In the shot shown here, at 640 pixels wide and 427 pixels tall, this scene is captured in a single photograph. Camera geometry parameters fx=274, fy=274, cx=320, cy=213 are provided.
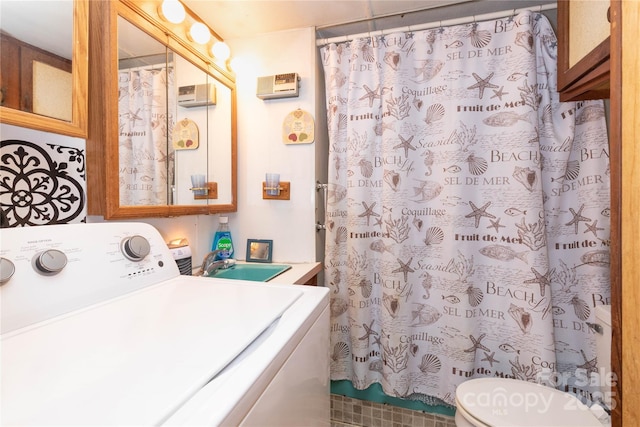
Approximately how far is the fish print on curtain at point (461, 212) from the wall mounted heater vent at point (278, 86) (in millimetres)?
217

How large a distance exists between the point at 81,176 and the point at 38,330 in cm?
60

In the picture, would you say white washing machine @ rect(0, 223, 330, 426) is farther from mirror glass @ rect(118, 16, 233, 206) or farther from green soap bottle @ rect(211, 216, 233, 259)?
green soap bottle @ rect(211, 216, 233, 259)

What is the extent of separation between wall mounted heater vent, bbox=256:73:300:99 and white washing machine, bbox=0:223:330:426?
3.63 ft

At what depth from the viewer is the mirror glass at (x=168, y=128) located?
107cm

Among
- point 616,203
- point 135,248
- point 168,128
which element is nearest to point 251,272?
point 135,248

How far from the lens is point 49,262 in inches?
27.0

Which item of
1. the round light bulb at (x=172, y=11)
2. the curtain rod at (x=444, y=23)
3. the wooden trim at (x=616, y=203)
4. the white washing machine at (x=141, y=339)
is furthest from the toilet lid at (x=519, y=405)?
the round light bulb at (x=172, y=11)

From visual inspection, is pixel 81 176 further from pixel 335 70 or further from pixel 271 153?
pixel 335 70

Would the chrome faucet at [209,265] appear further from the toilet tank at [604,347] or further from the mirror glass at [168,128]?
the toilet tank at [604,347]

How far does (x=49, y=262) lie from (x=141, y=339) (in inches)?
13.8

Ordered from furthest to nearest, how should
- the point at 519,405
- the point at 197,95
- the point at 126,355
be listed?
1. the point at 197,95
2. the point at 519,405
3. the point at 126,355

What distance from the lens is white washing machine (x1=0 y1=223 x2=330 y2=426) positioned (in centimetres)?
40

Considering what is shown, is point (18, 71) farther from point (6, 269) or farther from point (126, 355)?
point (126, 355)

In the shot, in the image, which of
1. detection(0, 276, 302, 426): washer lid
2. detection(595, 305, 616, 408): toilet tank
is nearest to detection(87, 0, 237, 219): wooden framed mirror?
detection(0, 276, 302, 426): washer lid
